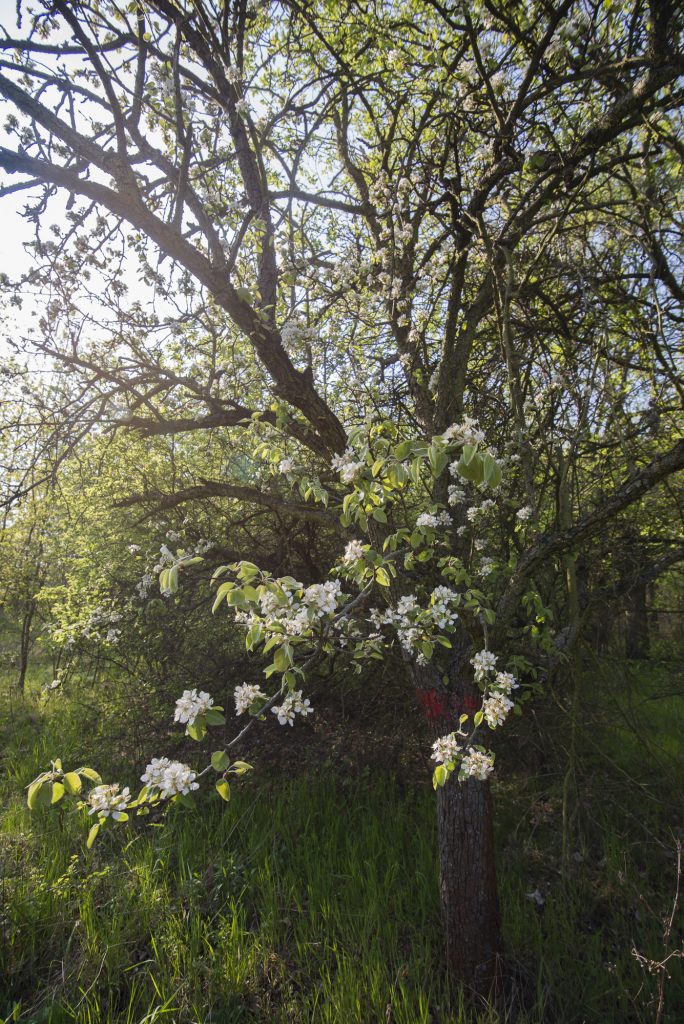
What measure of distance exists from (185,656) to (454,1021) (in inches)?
134

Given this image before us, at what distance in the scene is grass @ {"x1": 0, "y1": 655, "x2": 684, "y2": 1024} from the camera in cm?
263

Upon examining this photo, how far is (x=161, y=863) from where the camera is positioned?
11.7 feet

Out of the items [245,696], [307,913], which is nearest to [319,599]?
[245,696]

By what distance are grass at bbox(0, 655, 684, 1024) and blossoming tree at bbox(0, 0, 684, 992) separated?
1.38 ft

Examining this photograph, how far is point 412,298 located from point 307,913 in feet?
12.8

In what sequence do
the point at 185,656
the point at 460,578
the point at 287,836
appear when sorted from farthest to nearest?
the point at 185,656, the point at 287,836, the point at 460,578

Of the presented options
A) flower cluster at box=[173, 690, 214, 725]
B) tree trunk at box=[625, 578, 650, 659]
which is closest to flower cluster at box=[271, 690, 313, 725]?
flower cluster at box=[173, 690, 214, 725]

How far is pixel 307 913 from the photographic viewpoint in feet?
10.6

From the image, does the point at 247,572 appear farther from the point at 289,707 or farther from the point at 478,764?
the point at 478,764

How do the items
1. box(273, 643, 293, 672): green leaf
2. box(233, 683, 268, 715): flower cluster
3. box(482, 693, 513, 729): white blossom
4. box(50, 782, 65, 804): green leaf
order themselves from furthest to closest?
box(482, 693, 513, 729): white blossom, box(233, 683, 268, 715): flower cluster, box(273, 643, 293, 672): green leaf, box(50, 782, 65, 804): green leaf

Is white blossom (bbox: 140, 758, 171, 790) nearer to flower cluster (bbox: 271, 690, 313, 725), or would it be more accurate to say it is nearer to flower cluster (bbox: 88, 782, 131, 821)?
flower cluster (bbox: 88, 782, 131, 821)

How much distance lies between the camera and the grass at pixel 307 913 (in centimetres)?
263

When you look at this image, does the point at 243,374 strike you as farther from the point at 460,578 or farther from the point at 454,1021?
the point at 454,1021

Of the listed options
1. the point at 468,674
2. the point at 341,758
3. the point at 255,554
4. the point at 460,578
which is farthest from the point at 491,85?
the point at 341,758
